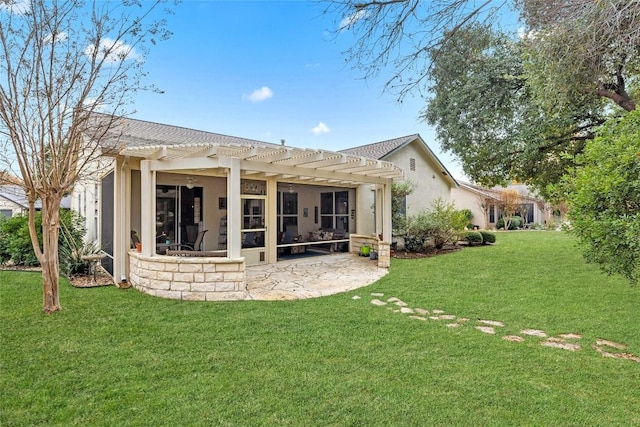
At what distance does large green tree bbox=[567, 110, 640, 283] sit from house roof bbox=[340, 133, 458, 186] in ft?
A: 34.5

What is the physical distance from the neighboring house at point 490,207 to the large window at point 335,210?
16.3 m

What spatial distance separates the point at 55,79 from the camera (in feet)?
19.6

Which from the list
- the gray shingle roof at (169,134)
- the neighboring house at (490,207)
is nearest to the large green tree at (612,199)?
the gray shingle roof at (169,134)

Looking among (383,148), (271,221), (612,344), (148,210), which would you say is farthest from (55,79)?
(383,148)

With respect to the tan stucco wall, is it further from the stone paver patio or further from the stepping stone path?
the stepping stone path

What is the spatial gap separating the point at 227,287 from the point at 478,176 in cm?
1141

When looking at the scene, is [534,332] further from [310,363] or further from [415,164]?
[415,164]

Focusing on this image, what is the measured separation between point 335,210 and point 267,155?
7147 mm

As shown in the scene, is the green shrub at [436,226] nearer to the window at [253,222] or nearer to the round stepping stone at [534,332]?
the window at [253,222]

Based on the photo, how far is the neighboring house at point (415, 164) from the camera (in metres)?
15.5

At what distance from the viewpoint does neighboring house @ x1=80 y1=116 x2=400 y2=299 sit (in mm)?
7188

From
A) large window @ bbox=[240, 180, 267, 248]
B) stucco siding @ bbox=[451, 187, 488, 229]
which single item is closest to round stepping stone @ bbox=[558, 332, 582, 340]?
large window @ bbox=[240, 180, 267, 248]

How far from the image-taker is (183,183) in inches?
436

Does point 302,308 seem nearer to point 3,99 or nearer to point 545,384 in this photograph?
point 545,384
